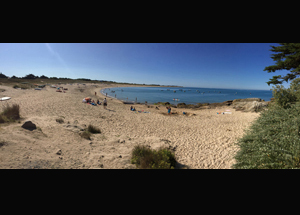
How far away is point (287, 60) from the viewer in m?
11.6

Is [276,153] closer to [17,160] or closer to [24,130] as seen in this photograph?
[17,160]

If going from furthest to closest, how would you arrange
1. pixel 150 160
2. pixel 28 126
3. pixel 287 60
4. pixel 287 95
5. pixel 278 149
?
pixel 287 60 < pixel 28 126 < pixel 287 95 < pixel 150 160 < pixel 278 149

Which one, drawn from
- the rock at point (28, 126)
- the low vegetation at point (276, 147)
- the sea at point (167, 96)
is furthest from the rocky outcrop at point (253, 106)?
the rock at point (28, 126)

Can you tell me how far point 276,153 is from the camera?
101 inches

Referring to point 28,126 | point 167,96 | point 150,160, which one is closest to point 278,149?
point 150,160

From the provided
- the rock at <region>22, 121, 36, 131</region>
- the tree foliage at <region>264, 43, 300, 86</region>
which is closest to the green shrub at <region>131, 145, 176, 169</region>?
the rock at <region>22, 121, 36, 131</region>

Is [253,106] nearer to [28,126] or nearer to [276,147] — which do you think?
[276,147]

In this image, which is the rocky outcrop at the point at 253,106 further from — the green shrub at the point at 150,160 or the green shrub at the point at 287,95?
the green shrub at the point at 150,160

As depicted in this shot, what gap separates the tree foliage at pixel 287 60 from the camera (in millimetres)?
11266

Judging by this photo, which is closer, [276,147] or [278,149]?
[278,149]
